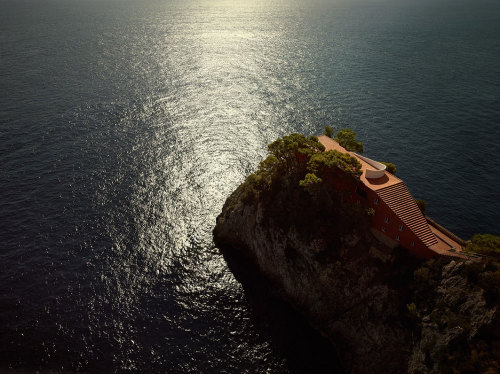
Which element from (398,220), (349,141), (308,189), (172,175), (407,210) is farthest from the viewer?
(172,175)

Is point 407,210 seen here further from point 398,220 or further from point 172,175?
point 172,175

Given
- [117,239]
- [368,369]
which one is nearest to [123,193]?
[117,239]

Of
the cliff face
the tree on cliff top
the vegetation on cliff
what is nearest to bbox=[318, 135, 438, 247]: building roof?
the vegetation on cliff

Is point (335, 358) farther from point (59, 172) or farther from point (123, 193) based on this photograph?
point (59, 172)

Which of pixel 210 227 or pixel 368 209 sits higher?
pixel 368 209

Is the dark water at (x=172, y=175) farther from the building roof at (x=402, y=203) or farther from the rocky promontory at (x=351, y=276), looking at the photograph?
the building roof at (x=402, y=203)

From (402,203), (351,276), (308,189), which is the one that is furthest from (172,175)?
(402,203)
